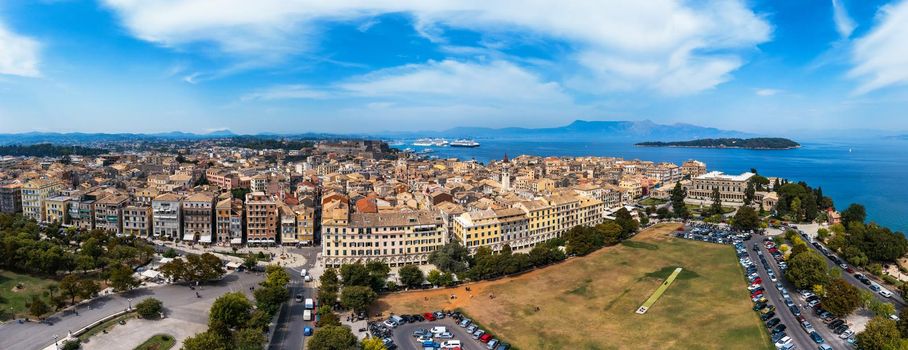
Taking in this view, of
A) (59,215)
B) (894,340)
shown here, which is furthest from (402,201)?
(894,340)

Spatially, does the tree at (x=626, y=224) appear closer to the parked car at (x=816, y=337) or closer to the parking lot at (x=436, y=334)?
the parked car at (x=816, y=337)

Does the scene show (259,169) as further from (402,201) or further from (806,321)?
(806,321)

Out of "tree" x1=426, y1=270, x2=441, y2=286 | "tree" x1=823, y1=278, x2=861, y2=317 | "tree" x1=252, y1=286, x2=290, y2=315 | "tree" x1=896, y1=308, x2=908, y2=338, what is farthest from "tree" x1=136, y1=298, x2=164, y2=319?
"tree" x1=896, y1=308, x2=908, y2=338

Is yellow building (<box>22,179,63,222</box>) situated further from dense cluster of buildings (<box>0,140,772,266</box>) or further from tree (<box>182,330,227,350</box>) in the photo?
tree (<box>182,330,227,350</box>)

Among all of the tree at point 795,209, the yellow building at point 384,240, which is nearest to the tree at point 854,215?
the tree at point 795,209

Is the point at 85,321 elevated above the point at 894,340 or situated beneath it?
situated beneath

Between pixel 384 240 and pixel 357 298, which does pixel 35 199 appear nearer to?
pixel 384 240
